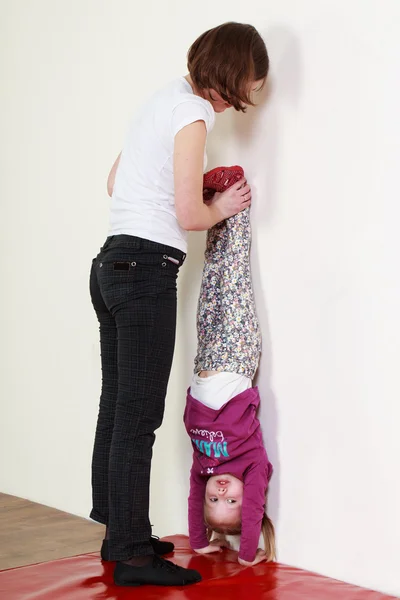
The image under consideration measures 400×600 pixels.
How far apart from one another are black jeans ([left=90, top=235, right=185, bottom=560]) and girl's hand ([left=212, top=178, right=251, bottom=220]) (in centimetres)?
21

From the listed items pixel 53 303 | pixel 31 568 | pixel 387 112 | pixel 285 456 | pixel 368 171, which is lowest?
pixel 31 568

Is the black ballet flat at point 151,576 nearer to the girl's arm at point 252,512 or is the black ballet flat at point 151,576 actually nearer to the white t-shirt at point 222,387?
the girl's arm at point 252,512

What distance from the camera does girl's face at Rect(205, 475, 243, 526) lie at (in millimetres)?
2016

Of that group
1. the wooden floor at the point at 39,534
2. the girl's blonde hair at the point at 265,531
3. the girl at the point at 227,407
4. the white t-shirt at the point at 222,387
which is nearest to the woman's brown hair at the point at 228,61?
the girl at the point at 227,407

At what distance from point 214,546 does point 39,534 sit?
0.66m

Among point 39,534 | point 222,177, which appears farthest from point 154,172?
point 39,534

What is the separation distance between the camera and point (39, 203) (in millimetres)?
3059

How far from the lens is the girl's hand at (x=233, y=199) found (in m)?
2.06

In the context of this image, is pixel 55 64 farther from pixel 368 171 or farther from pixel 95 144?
pixel 368 171

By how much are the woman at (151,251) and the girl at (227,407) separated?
180 mm

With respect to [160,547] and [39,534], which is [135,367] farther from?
[39,534]

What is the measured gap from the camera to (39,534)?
8.08ft

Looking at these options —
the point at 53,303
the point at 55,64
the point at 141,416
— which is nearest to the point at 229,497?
the point at 141,416

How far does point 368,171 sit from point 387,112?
15 centimetres
